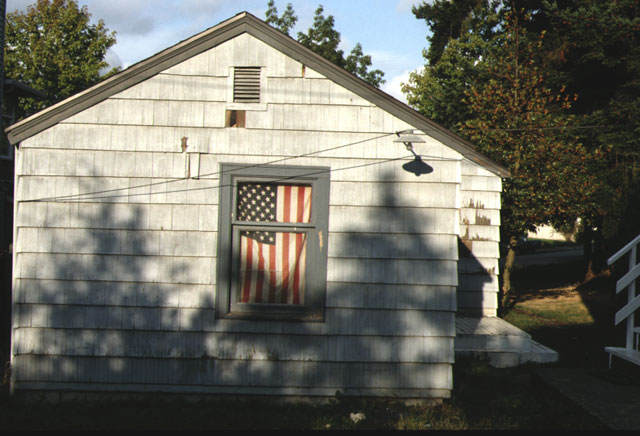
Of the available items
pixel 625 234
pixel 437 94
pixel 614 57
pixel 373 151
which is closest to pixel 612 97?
pixel 614 57

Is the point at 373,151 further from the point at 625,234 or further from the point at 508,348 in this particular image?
the point at 625,234

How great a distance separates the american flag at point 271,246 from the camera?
22.4 feet

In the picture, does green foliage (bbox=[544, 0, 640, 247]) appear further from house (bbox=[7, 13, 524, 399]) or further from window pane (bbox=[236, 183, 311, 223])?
window pane (bbox=[236, 183, 311, 223])

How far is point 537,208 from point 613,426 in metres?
10.4

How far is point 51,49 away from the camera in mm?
29016

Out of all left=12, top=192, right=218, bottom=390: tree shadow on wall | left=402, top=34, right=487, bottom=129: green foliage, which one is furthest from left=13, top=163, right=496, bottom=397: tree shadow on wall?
left=402, top=34, right=487, bottom=129: green foliage

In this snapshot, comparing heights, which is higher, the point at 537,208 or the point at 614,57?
the point at 614,57

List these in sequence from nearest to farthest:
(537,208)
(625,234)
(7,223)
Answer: (625,234)
(537,208)
(7,223)

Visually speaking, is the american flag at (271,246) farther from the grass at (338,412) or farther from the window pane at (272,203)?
the grass at (338,412)

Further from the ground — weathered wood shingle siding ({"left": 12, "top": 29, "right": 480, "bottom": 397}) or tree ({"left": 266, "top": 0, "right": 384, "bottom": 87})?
tree ({"left": 266, "top": 0, "right": 384, "bottom": 87})

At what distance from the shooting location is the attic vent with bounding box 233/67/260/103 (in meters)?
6.82

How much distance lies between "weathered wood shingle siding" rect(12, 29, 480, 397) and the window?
121 millimetres

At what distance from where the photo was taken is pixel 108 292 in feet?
22.2

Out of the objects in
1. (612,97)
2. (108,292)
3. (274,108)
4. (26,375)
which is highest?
(612,97)
